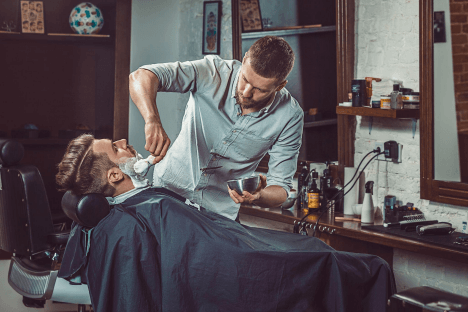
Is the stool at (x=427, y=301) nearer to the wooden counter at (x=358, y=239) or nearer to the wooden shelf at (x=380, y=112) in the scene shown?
the wooden counter at (x=358, y=239)

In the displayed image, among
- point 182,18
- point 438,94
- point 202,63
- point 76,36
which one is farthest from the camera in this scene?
point 182,18

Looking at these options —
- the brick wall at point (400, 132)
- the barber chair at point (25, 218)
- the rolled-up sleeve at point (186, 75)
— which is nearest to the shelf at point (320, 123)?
the brick wall at point (400, 132)

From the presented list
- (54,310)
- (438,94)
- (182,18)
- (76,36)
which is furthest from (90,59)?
(438,94)

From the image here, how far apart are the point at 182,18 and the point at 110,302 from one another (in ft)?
11.0

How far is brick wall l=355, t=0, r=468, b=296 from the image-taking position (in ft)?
8.66

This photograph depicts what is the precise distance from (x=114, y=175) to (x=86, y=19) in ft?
8.75

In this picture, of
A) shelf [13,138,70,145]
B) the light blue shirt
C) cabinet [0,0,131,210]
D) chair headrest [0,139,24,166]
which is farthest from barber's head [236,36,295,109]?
shelf [13,138,70,145]

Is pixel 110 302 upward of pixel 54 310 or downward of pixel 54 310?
upward

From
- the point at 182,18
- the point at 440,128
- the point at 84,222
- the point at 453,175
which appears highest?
the point at 182,18

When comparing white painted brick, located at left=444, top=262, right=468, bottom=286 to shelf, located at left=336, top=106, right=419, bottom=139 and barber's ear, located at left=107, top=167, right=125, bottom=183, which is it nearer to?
shelf, located at left=336, top=106, right=419, bottom=139

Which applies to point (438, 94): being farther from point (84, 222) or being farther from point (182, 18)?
point (182, 18)

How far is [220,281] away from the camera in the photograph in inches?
68.2

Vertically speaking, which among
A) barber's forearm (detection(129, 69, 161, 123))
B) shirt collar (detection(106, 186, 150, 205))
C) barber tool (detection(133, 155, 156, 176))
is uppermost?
barber's forearm (detection(129, 69, 161, 123))

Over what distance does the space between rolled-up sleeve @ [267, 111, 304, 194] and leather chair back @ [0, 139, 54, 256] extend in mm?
1257
